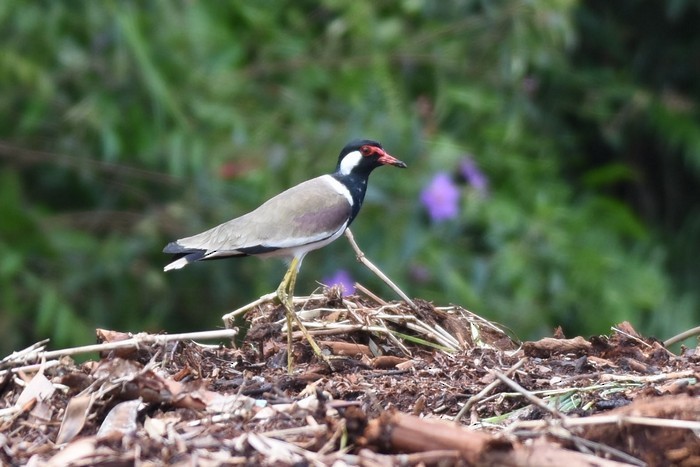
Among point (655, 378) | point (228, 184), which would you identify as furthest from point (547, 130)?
point (655, 378)

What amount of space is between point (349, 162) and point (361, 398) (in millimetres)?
2465

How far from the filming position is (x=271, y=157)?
843cm

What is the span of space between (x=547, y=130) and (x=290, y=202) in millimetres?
6045

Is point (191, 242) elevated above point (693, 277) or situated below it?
above

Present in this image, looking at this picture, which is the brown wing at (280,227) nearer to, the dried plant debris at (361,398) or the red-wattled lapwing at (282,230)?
the red-wattled lapwing at (282,230)

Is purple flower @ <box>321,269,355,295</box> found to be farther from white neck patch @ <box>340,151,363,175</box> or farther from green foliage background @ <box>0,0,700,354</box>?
white neck patch @ <box>340,151,363,175</box>

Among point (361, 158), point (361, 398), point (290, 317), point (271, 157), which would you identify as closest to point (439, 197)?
point (271, 157)

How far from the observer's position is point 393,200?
28.2ft

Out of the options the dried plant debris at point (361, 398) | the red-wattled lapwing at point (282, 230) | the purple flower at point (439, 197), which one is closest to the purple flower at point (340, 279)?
the purple flower at point (439, 197)

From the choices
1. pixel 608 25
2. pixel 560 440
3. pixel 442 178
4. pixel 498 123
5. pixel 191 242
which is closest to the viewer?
pixel 560 440

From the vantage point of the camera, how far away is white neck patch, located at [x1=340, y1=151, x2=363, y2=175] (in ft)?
20.1

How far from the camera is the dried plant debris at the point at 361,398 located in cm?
324

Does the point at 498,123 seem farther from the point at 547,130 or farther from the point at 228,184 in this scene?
the point at 228,184

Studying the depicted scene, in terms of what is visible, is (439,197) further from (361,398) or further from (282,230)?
(361,398)
